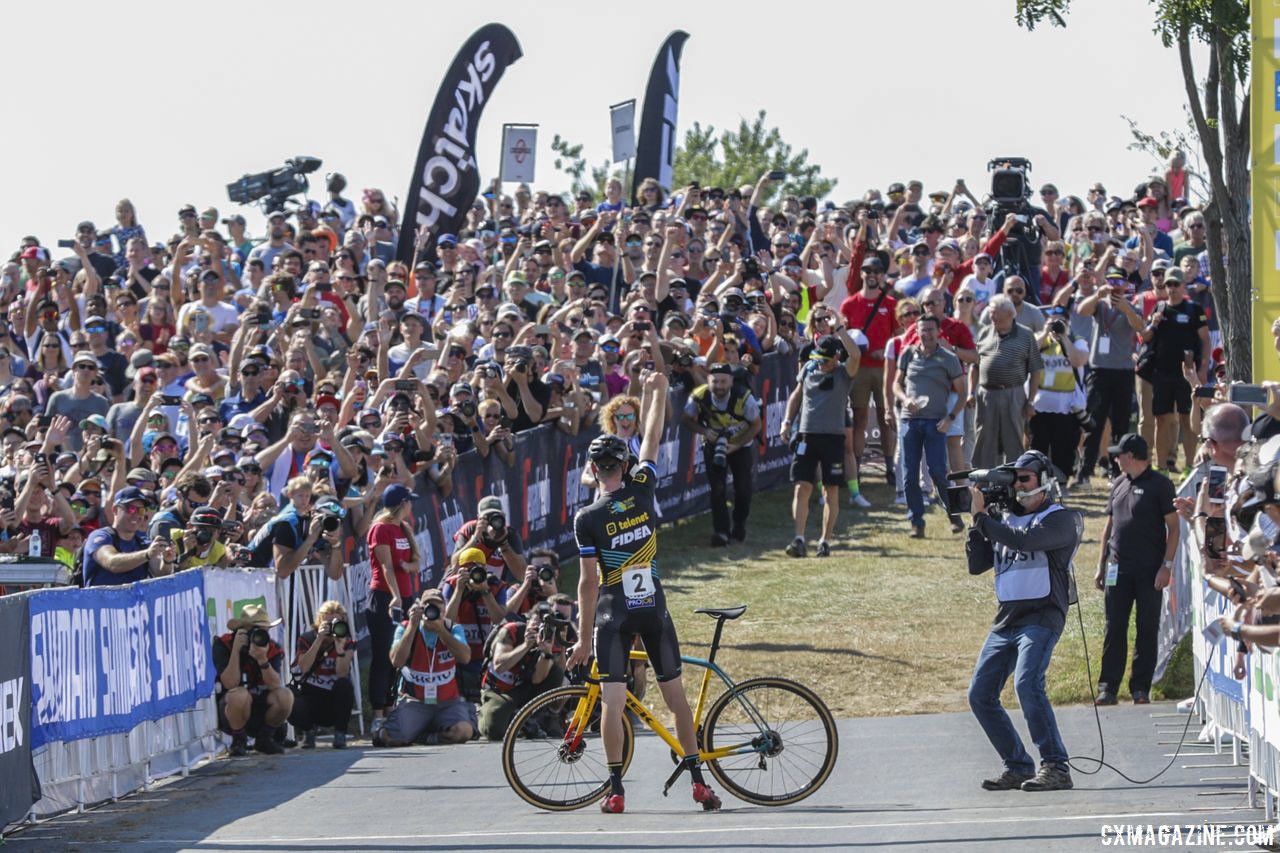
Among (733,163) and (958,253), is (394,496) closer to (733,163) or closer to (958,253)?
(958,253)

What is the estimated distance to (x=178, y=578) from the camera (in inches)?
523

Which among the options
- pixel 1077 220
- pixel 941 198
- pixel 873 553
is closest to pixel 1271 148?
pixel 873 553

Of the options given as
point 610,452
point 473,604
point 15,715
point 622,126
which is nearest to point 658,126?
point 622,126

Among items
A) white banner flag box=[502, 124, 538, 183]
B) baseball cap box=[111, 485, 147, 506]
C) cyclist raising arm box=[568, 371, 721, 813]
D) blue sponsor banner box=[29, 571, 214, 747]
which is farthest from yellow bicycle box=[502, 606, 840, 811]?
white banner flag box=[502, 124, 538, 183]

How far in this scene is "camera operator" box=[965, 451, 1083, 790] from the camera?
35.9ft

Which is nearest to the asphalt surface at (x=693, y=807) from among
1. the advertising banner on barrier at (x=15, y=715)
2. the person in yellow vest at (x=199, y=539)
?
the advertising banner on barrier at (x=15, y=715)

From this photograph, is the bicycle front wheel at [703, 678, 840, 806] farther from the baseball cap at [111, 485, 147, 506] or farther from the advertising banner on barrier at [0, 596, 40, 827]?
the baseball cap at [111, 485, 147, 506]

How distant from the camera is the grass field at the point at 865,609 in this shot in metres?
15.1

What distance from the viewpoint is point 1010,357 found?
1852 cm

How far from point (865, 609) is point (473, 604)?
388 cm

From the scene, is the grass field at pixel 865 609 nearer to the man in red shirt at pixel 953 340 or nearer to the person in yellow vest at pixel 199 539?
the man in red shirt at pixel 953 340

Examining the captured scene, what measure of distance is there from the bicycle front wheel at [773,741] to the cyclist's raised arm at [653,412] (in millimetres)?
4257

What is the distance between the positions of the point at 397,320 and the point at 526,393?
97.3 inches

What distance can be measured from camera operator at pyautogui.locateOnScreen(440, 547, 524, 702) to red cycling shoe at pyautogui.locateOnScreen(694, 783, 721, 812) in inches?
165
